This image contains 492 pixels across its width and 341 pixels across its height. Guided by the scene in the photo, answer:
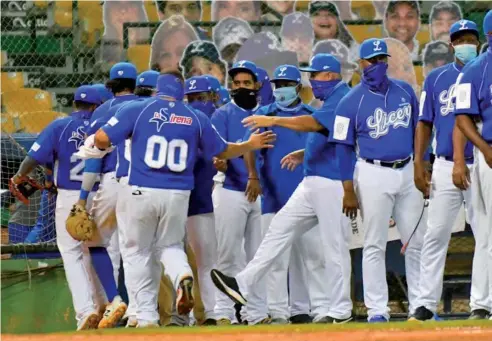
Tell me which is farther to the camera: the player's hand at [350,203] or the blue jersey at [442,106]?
the player's hand at [350,203]

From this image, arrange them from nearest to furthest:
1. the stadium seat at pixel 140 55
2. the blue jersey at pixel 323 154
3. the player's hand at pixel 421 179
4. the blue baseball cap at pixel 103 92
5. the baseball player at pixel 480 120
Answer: the baseball player at pixel 480 120 < the player's hand at pixel 421 179 < the blue jersey at pixel 323 154 < the blue baseball cap at pixel 103 92 < the stadium seat at pixel 140 55

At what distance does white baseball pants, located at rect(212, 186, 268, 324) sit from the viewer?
27.9 feet

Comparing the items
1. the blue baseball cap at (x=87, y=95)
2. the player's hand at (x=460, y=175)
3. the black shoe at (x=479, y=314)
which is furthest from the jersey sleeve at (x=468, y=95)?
the blue baseball cap at (x=87, y=95)

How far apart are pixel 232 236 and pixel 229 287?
973 mm

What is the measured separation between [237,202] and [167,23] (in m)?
5.62

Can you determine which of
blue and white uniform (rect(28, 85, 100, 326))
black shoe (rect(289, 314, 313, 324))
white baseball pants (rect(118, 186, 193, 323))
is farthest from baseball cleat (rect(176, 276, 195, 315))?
blue and white uniform (rect(28, 85, 100, 326))

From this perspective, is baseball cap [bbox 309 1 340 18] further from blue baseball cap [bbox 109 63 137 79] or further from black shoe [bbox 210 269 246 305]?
black shoe [bbox 210 269 246 305]

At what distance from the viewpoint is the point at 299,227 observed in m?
7.93

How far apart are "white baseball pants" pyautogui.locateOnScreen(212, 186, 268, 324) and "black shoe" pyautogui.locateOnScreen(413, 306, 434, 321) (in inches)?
59.9

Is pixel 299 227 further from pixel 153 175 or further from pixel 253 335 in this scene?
pixel 253 335

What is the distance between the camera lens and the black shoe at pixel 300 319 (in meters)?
8.52

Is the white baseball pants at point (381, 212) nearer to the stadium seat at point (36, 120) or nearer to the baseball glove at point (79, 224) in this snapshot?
the baseball glove at point (79, 224)

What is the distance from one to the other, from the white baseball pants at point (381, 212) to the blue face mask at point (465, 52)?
0.78m

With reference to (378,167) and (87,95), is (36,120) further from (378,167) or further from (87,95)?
(378,167)
